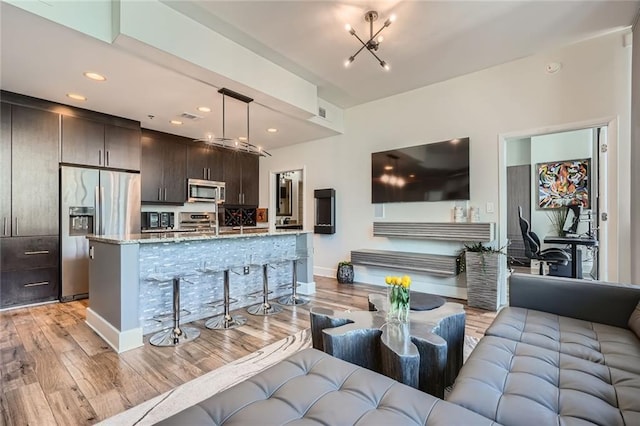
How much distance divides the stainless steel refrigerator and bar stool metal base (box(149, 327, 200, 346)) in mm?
2192

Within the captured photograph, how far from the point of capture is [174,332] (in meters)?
2.83

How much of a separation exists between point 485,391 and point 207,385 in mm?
1739

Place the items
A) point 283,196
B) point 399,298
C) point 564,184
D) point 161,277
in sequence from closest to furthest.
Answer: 1. point 399,298
2. point 161,277
3. point 564,184
4. point 283,196

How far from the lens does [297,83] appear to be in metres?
4.06

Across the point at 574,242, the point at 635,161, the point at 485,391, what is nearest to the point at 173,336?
the point at 485,391

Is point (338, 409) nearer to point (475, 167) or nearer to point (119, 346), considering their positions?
point (119, 346)

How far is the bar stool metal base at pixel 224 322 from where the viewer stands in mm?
3106

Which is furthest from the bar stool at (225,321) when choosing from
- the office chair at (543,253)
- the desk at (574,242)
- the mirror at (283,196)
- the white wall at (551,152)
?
the white wall at (551,152)

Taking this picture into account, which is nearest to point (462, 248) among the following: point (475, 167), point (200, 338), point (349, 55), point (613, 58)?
point (475, 167)

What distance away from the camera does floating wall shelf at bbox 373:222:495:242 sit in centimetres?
386

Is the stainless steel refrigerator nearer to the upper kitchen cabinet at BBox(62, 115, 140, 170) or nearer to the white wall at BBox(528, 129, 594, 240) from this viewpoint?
the upper kitchen cabinet at BBox(62, 115, 140, 170)

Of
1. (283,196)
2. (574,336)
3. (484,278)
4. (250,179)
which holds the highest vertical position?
(250,179)

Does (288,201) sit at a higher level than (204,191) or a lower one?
lower

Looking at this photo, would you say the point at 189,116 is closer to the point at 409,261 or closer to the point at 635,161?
the point at 409,261
